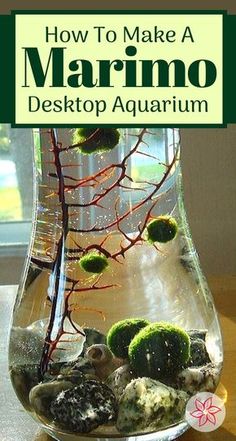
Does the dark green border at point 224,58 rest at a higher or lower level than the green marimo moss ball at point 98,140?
higher

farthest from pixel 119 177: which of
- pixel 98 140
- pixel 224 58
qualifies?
pixel 224 58

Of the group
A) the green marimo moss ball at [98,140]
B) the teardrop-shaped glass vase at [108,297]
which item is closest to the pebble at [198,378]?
the teardrop-shaped glass vase at [108,297]

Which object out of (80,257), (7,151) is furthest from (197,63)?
(7,151)

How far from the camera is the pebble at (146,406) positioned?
346 millimetres

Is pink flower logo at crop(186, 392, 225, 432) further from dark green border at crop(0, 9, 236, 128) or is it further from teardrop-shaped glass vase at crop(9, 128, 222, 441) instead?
dark green border at crop(0, 9, 236, 128)

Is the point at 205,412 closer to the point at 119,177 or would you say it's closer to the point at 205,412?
the point at 205,412

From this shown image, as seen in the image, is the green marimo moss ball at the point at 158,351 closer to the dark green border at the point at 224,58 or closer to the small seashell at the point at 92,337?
the small seashell at the point at 92,337

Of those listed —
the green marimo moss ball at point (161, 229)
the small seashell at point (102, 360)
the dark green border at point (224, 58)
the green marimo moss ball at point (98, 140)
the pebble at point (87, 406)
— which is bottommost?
the pebble at point (87, 406)

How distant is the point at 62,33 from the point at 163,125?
0.28 feet

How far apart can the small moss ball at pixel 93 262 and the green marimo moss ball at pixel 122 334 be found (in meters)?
0.03

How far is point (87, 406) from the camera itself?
347 millimetres

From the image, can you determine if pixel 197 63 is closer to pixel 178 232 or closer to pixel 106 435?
pixel 178 232

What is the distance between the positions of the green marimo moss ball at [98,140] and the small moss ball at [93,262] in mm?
49

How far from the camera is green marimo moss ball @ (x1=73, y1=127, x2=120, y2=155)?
1.13 feet
